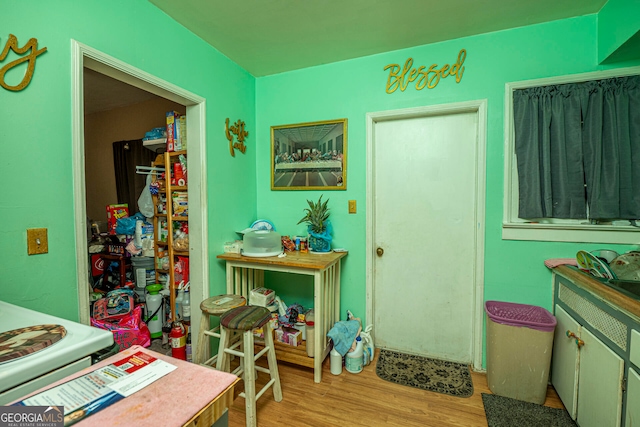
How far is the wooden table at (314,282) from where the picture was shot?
1.89 metres

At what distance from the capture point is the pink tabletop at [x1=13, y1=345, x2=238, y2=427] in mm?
627

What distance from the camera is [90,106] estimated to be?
340 cm

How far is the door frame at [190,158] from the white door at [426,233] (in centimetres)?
135

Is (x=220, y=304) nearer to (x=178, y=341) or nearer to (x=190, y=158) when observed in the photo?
(x=178, y=341)

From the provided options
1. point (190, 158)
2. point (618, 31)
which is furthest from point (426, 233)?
point (190, 158)

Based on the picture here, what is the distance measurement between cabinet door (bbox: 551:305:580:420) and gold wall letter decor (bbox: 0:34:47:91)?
2.88 meters

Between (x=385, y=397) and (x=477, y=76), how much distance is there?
2.27m

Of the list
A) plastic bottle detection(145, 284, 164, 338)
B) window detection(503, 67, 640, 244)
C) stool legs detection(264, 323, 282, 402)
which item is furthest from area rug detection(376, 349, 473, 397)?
plastic bottle detection(145, 284, 164, 338)

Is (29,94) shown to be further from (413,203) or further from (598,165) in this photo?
(598,165)

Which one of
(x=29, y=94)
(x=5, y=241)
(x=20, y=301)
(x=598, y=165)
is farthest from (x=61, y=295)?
(x=598, y=165)

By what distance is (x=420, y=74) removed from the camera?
208cm

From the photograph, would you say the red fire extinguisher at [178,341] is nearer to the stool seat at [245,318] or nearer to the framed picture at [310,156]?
the stool seat at [245,318]

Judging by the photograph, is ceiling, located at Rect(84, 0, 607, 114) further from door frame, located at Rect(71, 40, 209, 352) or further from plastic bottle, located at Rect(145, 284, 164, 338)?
plastic bottle, located at Rect(145, 284, 164, 338)

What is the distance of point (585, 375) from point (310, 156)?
86.8 inches
